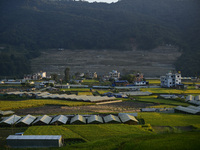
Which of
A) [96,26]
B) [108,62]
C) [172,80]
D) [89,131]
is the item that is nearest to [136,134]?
[89,131]

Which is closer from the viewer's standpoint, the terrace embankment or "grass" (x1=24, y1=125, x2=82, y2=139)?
"grass" (x1=24, y1=125, x2=82, y2=139)

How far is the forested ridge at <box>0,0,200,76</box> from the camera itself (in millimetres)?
122938

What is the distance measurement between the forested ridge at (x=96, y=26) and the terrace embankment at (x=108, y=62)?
11748 millimetres

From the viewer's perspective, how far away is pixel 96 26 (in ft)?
500

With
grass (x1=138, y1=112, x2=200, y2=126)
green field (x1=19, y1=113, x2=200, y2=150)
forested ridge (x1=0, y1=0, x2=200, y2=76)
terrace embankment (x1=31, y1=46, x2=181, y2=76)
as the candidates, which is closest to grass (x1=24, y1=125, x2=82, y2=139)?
green field (x1=19, y1=113, x2=200, y2=150)

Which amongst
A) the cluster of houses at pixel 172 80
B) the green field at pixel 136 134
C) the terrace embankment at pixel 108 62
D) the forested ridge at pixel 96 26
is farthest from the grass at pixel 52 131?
the forested ridge at pixel 96 26

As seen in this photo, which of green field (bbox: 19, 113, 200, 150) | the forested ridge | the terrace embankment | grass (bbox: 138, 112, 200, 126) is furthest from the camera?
the forested ridge

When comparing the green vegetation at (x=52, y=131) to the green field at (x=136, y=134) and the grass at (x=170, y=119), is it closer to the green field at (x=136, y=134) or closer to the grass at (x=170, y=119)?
the green field at (x=136, y=134)

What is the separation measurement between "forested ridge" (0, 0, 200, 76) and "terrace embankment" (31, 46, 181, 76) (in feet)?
38.5

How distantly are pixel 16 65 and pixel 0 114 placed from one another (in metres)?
64.4

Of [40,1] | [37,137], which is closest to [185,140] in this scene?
[37,137]

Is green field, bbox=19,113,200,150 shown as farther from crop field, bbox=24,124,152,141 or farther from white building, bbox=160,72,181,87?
white building, bbox=160,72,181,87

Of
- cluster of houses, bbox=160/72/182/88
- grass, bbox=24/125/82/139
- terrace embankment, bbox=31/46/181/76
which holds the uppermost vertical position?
terrace embankment, bbox=31/46/181/76

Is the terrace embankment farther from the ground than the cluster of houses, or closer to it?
farther from the ground
